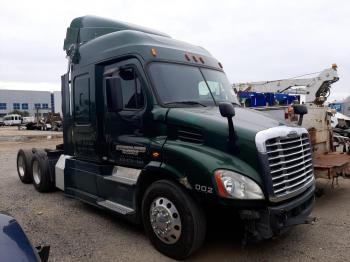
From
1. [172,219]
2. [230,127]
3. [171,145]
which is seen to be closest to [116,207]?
[172,219]

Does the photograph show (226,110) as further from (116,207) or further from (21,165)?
(21,165)

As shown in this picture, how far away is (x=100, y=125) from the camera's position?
544cm

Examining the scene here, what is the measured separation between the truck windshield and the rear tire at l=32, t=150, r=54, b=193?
4056 millimetres

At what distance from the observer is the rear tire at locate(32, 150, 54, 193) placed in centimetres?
732

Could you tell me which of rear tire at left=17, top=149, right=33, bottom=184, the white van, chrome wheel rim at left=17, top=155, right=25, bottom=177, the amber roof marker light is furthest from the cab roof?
the white van

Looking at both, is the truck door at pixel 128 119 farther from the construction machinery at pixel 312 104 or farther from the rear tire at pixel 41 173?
the construction machinery at pixel 312 104

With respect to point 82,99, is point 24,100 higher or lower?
higher

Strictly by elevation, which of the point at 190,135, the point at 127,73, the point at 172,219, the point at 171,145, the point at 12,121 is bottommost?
the point at 12,121

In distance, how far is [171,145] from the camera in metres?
4.16

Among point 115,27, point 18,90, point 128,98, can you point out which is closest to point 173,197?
point 128,98

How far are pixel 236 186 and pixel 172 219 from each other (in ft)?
3.02

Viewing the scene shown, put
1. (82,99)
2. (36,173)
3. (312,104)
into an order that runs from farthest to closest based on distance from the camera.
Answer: (312,104)
(36,173)
(82,99)

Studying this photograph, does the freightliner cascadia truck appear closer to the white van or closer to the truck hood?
the truck hood

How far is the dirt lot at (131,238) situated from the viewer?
4.18 m
